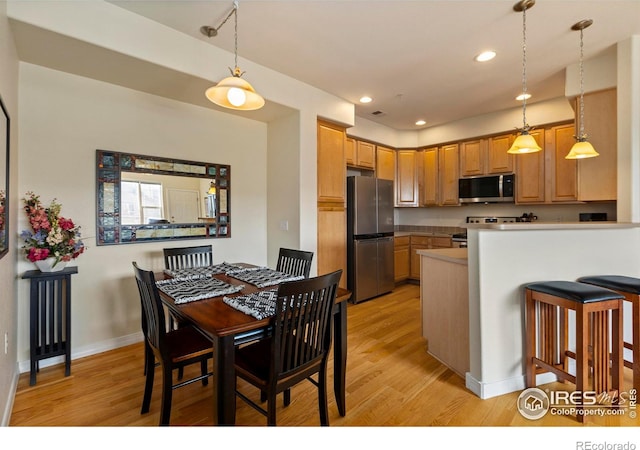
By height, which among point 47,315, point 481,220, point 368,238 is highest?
point 481,220

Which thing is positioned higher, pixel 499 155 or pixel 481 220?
pixel 499 155

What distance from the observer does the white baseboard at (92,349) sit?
7.69 feet

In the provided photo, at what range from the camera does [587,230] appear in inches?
87.7

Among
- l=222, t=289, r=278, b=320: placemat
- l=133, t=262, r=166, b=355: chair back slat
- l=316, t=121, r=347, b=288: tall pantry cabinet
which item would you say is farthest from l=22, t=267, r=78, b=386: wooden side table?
l=316, t=121, r=347, b=288: tall pantry cabinet

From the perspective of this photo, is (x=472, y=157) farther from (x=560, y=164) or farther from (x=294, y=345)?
(x=294, y=345)

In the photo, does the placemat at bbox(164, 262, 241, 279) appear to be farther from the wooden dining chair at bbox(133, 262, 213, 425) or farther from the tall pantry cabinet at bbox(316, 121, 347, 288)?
the tall pantry cabinet at bbox(316, 121, 347, 288)

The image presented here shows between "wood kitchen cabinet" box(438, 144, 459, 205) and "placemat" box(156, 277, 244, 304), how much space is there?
4.20m

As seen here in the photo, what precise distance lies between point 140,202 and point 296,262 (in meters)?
1.64

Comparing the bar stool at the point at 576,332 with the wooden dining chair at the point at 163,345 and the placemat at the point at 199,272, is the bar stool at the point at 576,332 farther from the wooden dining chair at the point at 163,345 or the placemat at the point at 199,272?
the placemat at the point at 199,272

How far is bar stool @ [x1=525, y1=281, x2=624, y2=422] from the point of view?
67.5 inches

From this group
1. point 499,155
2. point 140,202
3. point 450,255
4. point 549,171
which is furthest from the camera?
point 499,155

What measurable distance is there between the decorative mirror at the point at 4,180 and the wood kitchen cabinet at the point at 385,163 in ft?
14.2

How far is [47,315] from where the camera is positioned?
2324 millimetres

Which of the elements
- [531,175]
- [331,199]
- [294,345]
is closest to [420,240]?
[531,175]
